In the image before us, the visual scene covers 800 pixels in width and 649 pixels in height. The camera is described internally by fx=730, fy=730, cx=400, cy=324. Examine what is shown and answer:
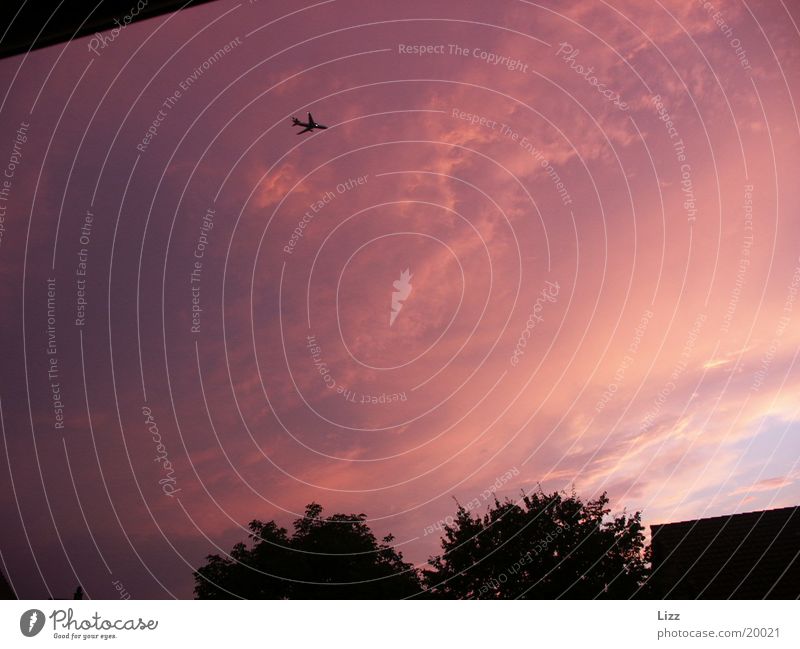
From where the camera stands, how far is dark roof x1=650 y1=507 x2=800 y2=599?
2862cm

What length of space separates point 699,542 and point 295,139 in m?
25.9

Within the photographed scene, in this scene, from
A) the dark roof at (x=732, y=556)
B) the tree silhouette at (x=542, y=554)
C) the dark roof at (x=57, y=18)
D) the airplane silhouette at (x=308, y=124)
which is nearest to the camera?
the dark roof at (x=57, y=18)

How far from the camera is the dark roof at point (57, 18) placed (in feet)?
23.4

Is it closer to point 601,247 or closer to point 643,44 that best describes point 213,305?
point 601,247

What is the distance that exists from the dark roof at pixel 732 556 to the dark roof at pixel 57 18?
93.3ft

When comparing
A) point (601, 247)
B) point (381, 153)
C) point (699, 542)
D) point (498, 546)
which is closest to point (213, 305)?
point (381, 153)

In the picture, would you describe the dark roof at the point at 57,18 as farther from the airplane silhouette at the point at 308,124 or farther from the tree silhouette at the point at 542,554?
the tree silhouette at the point at 542,554

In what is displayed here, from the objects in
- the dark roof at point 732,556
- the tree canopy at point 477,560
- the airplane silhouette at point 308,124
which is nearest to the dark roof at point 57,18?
the airplane silhouette at point 308,124

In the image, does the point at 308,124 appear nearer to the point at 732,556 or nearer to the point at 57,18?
the point at 57,18

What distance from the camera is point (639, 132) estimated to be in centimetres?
1864

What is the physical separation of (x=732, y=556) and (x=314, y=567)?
24623 millimetres

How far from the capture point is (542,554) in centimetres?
4341

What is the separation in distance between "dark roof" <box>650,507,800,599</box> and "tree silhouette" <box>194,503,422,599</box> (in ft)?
52.0
